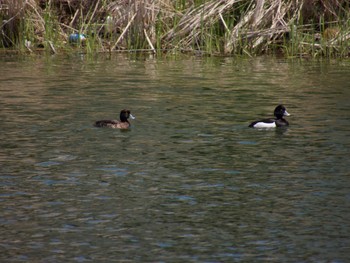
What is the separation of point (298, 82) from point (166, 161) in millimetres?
8856

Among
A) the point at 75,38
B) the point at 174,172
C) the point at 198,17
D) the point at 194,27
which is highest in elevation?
the point at 198,17

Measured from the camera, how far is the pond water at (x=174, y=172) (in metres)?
8.27

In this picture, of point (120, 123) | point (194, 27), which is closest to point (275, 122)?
point (120, 123)

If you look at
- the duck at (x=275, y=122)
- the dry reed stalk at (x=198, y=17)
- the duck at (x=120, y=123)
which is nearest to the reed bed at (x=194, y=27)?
the dry reed stalk at (x=198, y=17)

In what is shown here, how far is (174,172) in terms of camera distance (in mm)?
11188

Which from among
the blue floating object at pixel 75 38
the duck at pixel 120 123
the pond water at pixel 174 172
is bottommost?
the pond water at pixel 174 172

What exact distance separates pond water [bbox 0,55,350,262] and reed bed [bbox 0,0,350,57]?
359 centimetres

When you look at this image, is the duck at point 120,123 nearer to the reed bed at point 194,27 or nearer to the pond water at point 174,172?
the pond water at point 174,172

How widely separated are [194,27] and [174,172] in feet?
42.9

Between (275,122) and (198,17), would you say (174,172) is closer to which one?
(275,122)

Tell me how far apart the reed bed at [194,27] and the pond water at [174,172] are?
3589 millimetres

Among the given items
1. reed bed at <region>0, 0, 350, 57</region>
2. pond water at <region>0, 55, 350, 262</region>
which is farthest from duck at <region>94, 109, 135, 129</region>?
reed bed at <region>0, 0, 350, 57</region>

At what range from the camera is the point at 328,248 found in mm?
8109

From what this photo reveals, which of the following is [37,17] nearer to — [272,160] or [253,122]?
[253,122]
